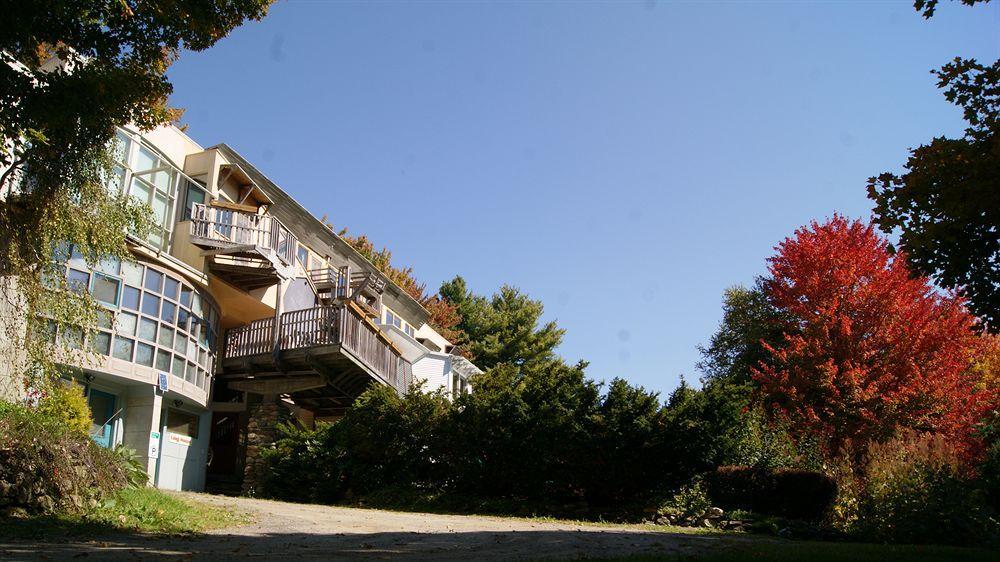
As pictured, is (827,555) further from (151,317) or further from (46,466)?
(151,317)

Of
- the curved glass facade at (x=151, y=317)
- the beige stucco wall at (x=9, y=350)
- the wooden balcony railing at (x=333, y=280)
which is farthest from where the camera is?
the wooden balcony railing at (x=333, y=280)

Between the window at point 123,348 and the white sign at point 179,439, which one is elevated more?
the window at point 123,348

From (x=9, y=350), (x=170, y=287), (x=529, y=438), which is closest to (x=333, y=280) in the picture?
(x=170, y=287)

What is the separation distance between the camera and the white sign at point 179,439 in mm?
19562

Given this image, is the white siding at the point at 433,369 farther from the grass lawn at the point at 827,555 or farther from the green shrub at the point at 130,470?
the grass lawn at the point at 827,555

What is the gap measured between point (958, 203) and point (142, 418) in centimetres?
1688

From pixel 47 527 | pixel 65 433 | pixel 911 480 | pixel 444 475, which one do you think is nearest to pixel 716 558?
pixel 911 480

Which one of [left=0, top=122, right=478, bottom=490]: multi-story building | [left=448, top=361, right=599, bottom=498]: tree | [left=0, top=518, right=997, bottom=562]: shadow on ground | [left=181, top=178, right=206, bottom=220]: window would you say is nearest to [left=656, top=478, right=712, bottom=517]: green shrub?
[left=448, top=361, right=599, bottom=498]: tree

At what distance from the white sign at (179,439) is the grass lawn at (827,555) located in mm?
14304

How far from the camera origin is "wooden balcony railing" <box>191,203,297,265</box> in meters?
19.7

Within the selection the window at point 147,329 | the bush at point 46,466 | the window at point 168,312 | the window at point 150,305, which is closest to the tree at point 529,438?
the window at point 168,312

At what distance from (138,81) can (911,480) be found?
14.8m

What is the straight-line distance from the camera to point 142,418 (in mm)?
17859

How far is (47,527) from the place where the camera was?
9961 mm
